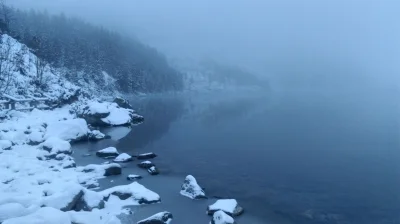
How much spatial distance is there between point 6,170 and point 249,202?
14.4m

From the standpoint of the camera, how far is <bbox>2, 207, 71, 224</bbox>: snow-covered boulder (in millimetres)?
10711

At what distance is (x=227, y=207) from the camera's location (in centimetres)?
1628

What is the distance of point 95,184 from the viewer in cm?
1916

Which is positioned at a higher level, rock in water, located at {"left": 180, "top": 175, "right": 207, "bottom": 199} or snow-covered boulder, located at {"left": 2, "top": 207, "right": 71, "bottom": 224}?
snow-covered boulder, located at {"left": 2, "top": 207, "right": 71, "bottom": 224}

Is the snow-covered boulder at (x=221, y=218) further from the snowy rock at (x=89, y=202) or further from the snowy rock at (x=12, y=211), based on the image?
the snowy rock at (x=12, y=211)

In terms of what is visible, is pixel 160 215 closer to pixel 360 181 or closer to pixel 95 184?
pixel 95 184

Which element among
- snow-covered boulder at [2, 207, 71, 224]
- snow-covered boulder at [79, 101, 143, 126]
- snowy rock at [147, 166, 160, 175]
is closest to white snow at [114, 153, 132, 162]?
snowy rock at [147, 166, 160, 175]

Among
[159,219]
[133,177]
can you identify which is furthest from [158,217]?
[133,177]

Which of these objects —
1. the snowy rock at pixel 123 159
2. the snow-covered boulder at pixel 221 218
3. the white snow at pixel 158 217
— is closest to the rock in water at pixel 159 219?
the white snow at pixel 158 217

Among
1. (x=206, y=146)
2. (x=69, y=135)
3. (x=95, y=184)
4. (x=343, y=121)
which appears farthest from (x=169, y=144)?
(x=343, y=121)

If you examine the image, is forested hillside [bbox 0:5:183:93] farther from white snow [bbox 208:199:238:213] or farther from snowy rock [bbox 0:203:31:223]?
white snow [bbox 208:199:238:213]

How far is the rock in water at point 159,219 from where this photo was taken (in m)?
14.1

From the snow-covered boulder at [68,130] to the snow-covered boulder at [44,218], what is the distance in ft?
69.4

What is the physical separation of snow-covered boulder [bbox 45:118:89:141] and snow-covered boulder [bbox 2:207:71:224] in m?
21.1
